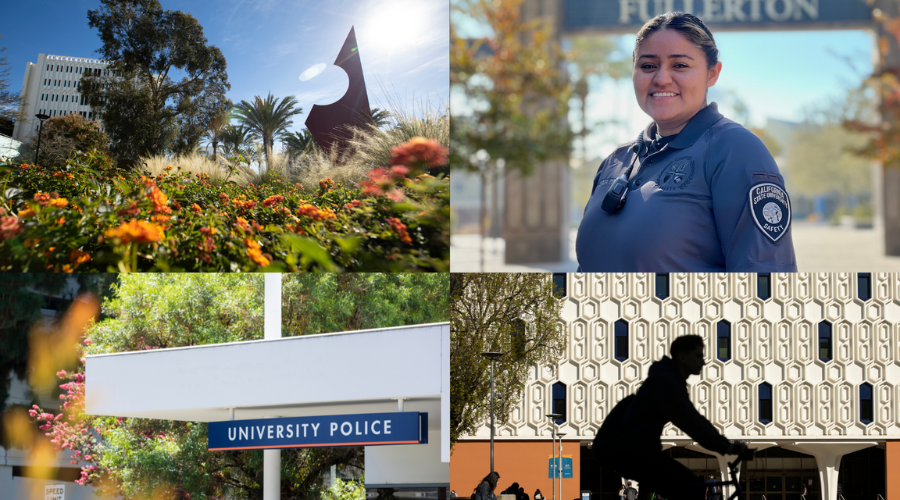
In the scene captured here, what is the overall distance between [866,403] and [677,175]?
7.49m

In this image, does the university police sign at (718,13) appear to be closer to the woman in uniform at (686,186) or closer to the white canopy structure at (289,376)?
the woman in uniform at (686,186)

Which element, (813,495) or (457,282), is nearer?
(457,282)

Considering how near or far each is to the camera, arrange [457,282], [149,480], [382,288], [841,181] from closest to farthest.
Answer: [841,181], [457,282], [382,288], [149,480]

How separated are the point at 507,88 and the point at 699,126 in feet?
4.31

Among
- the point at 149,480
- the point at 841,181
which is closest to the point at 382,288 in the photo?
the point at 149,480

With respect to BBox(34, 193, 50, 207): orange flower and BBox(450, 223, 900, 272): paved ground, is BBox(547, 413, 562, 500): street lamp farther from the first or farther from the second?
BBox(34, 193, 50, 207): orange flower

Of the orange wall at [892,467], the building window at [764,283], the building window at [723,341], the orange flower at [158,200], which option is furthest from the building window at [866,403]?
the orange flower at [158,200]

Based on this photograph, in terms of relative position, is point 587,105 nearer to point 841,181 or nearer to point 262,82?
point 841,181

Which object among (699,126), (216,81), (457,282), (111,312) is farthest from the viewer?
(111,312)

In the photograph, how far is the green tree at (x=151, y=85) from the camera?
370cm

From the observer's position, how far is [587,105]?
12.3ft

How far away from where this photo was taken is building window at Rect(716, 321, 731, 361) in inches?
333

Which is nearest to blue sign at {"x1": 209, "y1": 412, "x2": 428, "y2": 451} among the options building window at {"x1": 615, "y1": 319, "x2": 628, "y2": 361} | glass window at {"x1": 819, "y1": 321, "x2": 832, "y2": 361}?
building window at {"x1": 615, "y1": 319, "x2": 628, "y2": 361}

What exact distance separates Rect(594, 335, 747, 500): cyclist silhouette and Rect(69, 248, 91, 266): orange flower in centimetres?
236
